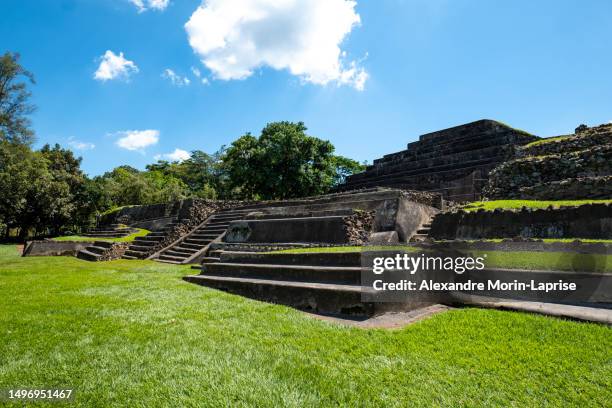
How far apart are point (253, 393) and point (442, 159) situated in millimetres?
18147

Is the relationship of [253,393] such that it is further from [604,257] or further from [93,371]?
[604,257]

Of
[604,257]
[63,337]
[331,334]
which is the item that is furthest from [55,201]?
[604,257]

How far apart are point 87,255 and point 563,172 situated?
18729 mm

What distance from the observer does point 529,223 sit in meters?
7.55

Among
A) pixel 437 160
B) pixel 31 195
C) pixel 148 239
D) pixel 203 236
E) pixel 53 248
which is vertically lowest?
pixel 53 248

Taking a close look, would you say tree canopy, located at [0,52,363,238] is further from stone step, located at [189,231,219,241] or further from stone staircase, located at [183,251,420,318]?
stone staircase, located at [183,251,420,318]

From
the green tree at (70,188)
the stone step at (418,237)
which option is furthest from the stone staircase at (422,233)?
the green tree at (70,188)

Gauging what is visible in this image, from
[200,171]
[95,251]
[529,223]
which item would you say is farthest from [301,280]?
[200,171]

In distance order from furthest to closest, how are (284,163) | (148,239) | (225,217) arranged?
(284,163), (225,217), (148,239)

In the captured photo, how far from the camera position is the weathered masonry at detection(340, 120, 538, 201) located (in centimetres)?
1526

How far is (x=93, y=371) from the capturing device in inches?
110

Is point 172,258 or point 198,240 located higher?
point 198,240

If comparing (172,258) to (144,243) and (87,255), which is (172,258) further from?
(87,255)

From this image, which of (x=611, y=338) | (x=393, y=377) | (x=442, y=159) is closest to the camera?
(x=393, y=377)
